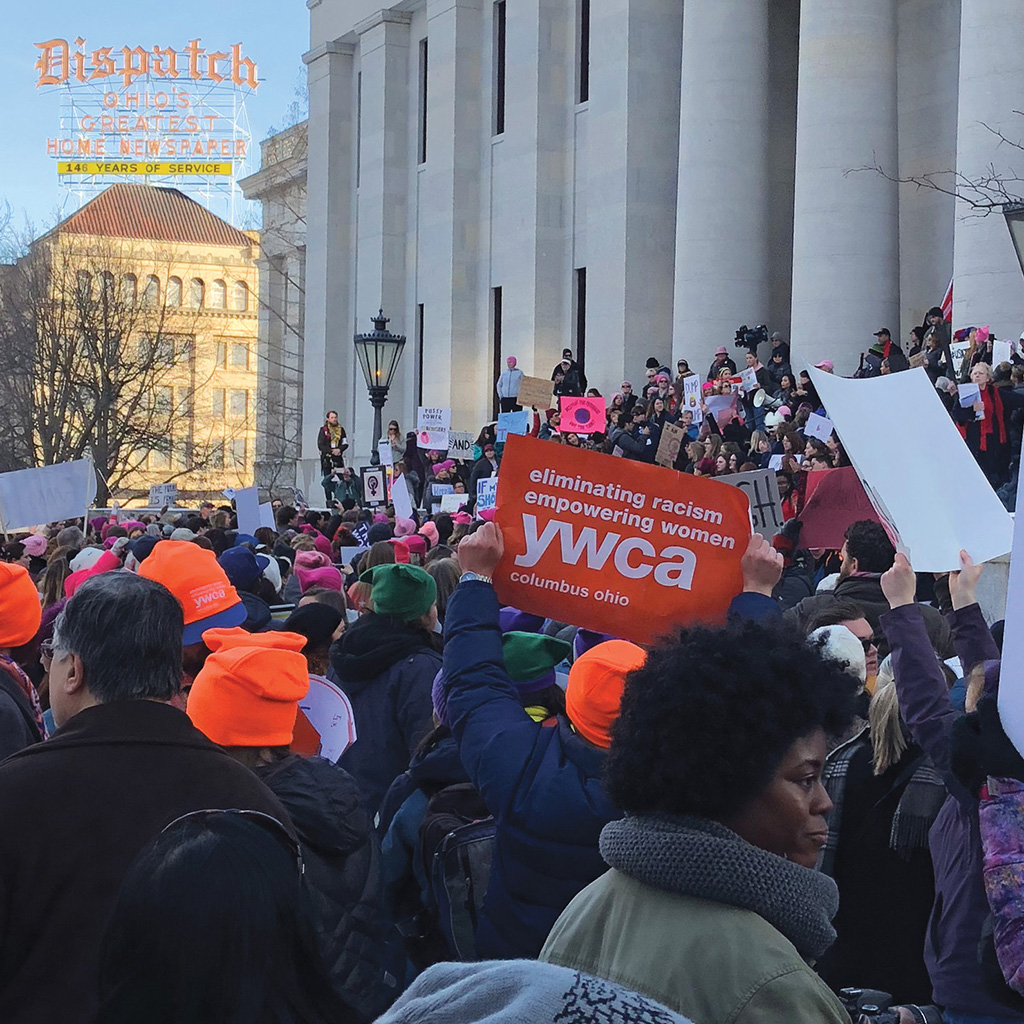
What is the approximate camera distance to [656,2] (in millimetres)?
30141

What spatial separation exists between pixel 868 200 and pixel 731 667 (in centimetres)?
2165

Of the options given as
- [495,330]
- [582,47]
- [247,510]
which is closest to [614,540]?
[247,510]

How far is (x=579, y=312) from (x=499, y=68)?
681cm

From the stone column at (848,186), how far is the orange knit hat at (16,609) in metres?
19.1

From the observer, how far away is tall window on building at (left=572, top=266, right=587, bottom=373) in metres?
32.5

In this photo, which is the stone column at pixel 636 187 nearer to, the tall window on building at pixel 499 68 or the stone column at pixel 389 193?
the tall window on building at pixel 499 68

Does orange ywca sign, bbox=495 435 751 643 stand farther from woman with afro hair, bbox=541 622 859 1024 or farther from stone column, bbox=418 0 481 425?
stone column, bbox=418 0 481 425

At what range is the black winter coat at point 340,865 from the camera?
3672 mm

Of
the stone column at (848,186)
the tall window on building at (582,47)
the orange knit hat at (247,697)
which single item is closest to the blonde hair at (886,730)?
the orange knit hat at (247,697)

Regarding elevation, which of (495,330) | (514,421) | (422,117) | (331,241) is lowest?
(514,421)

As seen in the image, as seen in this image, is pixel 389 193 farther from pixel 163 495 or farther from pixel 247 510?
pixel 247 510

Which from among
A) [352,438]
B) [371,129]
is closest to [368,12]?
[371,129]

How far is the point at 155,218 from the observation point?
317 ft

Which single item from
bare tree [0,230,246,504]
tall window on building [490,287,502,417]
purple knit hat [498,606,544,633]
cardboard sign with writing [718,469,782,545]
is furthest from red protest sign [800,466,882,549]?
bare tree [0,230,246,504]
